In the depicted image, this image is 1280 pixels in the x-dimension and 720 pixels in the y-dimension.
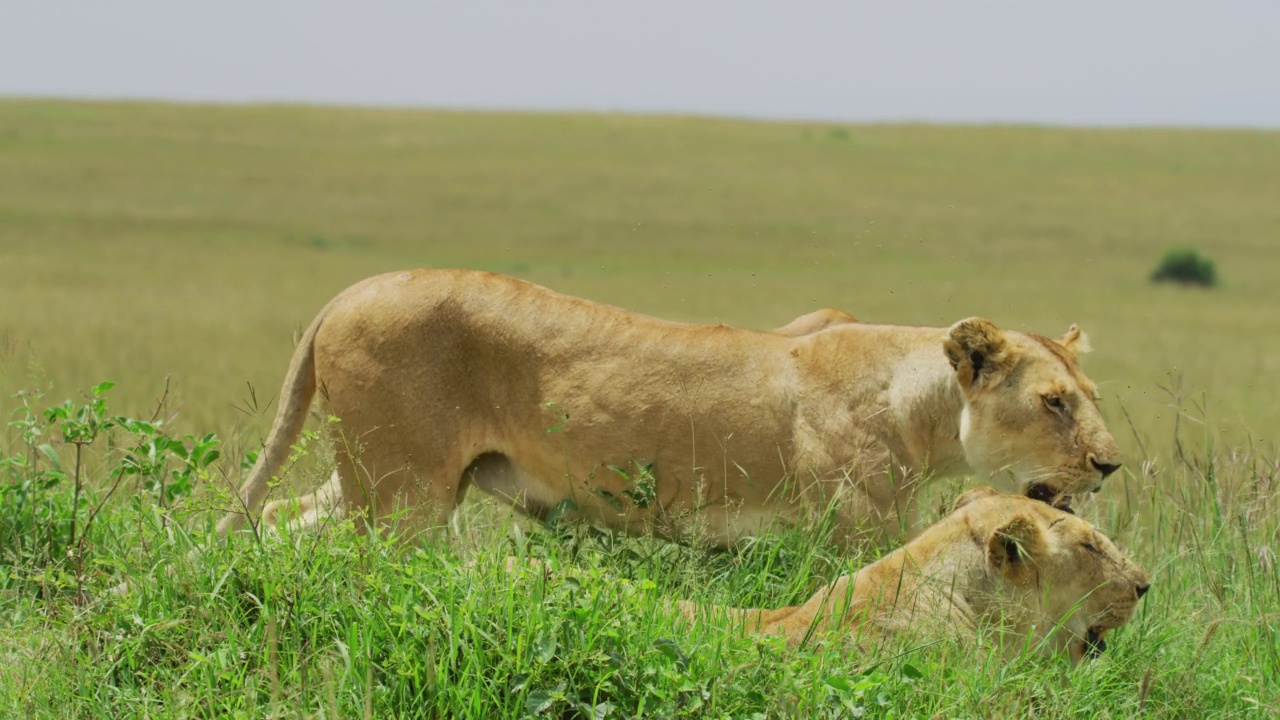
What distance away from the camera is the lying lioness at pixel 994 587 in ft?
15.2

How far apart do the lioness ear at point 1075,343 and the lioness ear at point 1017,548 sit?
1130 millimetres

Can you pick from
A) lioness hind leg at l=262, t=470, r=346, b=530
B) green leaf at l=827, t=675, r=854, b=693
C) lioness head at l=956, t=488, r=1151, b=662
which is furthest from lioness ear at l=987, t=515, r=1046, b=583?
lioness hind leg at l=262, t=470, r=346, b=530

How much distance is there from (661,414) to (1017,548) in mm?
1394

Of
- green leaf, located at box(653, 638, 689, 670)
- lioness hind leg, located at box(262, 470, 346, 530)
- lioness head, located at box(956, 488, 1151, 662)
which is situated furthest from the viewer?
lioness hind leg, located at box(262, 470, 346, 530)

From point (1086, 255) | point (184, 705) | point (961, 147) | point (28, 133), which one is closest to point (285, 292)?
point (1086, 255)

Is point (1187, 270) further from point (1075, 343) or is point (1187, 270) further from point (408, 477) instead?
point (408, 477)

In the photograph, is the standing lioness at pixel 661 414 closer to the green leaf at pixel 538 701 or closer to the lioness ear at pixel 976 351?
the lioness ear at pixel 976 351

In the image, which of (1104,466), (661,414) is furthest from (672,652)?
(1104,466)

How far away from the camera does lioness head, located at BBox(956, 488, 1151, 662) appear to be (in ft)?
15.6

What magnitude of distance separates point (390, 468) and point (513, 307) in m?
0.73

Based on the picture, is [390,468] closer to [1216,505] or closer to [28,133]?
[1216,505]

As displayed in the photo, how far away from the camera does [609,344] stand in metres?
5.58

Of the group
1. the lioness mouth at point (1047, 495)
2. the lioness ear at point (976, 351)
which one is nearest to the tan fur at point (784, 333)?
the lioness ear at point (976, 351)

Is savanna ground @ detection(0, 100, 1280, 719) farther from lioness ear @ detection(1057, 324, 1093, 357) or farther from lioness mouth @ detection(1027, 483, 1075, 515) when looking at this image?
lioness mouth @ detection(1027, 483, 1075, 515)
